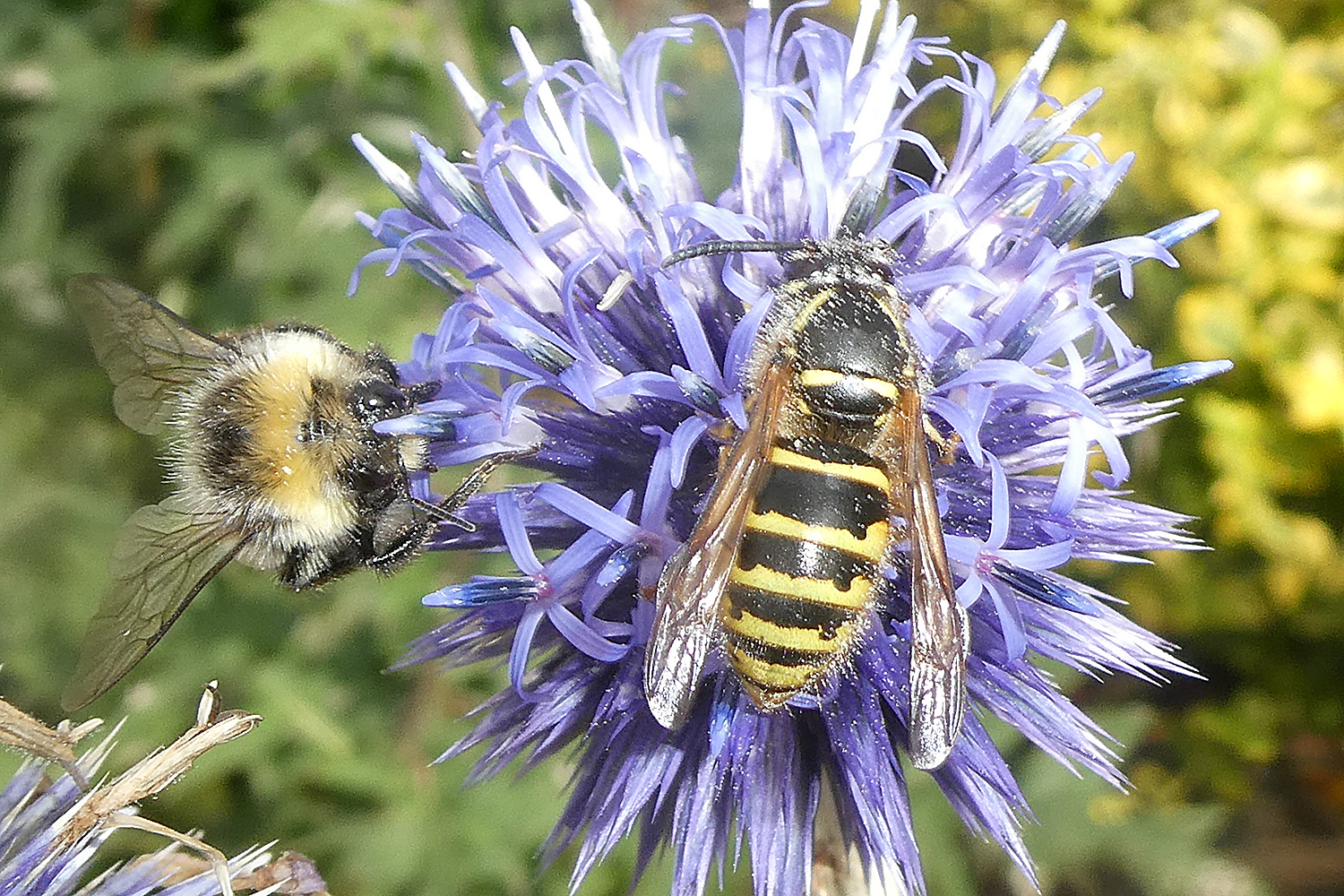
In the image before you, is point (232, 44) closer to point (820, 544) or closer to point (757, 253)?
point (757, 253)

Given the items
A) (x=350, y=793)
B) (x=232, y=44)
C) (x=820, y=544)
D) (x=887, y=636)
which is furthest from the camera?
(x=232, y=44)

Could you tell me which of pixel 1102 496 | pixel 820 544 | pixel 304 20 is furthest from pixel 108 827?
pixel 304 20

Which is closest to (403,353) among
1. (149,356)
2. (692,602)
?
(149,356)

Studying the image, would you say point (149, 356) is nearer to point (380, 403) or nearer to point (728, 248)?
point (380, 403)

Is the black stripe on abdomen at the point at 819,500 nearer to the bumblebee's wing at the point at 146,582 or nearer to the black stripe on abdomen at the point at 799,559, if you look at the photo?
the black stripe on abdomen at the point at 799,559

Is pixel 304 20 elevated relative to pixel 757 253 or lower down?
elevated

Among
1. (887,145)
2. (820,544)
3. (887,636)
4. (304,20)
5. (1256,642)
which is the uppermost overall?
(304,20)
